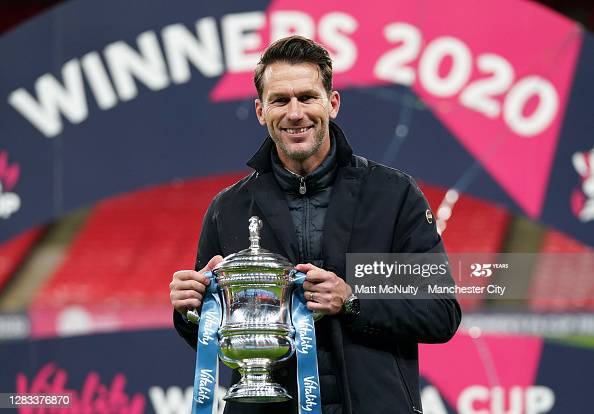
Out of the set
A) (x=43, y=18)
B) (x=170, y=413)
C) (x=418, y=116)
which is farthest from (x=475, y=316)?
(x=43, y=18)

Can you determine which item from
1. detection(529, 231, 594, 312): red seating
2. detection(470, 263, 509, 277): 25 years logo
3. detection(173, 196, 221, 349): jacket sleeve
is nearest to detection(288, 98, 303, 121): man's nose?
detection(173, 196, 221, 349): jacket sleeve

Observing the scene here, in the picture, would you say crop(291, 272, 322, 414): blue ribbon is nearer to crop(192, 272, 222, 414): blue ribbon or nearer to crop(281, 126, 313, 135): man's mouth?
crop(192, 272, 222, 414): blue ribbon

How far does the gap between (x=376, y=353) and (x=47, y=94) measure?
80.7 inches

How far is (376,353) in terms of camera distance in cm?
182

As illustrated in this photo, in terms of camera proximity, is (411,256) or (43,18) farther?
(43,18)

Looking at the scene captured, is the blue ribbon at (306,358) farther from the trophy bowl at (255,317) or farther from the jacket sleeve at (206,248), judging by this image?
the jacket sleeve at (206,248)

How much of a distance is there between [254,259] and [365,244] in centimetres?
19

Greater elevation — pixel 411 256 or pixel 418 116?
pixel 418 116

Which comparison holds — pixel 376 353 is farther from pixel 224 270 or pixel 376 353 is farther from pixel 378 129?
pixel 378 129

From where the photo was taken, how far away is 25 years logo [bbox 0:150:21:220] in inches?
140

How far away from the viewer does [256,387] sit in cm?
178

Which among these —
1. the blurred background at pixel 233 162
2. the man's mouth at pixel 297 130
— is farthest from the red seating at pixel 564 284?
the man's mouth at pixel 297 130

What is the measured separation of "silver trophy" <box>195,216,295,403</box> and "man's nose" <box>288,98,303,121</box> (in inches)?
7.2

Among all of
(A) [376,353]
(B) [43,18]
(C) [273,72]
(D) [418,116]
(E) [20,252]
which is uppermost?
(B) [43,18]
